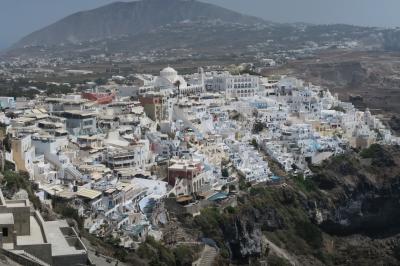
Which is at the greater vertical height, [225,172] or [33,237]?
[33,237]

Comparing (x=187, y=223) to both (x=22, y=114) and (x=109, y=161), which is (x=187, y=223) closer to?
(x=109, y=161)

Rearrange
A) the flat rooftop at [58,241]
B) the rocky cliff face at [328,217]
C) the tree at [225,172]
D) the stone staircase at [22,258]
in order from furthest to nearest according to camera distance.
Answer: the tree at [225,172], the rocky cliff face at [328,217], the flat rooftop at [58,241], the stone staircase at [22,258]

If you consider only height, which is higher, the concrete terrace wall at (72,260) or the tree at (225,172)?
the concrete terrace wall at (72,260)

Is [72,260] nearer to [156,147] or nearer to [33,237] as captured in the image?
[33,237]

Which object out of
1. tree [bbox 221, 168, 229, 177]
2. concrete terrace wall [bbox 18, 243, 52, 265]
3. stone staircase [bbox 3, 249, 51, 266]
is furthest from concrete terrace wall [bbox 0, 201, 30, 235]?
tree [bbox 221, 168, 229, 177]

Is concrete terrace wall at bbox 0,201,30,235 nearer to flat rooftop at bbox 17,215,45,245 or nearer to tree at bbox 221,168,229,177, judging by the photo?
flat rooftop at bbox 17,215,45,245

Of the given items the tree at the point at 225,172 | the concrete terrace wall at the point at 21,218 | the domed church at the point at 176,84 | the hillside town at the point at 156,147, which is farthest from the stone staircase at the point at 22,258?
the domed church at the point at 176,84

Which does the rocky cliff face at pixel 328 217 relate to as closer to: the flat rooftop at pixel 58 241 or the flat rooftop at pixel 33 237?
the flat rooftop at pixel 58 241

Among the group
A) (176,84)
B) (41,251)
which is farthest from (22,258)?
(176,84)
